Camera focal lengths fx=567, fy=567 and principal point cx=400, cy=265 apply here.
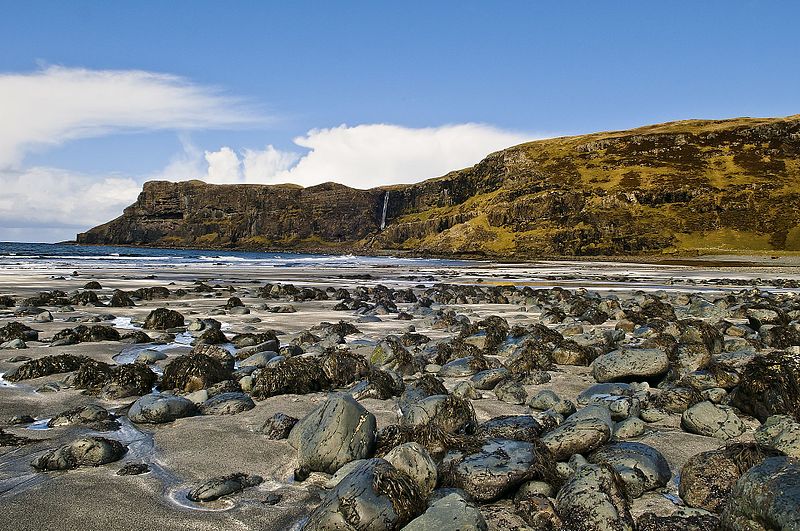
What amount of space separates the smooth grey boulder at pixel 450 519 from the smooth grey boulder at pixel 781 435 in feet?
8.90

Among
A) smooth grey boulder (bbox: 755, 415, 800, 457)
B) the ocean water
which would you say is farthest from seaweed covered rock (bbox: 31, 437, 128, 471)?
the ocean water

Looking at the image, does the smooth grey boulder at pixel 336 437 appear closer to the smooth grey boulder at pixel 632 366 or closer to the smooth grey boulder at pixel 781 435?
the smooth grey boulder at pixel 781 435

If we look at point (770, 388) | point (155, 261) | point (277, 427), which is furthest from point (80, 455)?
point (155, 261)

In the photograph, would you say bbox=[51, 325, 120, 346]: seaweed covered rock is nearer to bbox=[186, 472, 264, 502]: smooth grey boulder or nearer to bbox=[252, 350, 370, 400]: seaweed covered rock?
bbox=[252, 350, 370, 400]: seaweed covered rock

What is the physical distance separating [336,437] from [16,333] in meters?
10.4

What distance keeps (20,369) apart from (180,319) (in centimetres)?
655

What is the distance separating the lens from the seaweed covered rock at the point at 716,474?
443cm

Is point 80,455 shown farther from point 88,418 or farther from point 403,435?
point 403,435

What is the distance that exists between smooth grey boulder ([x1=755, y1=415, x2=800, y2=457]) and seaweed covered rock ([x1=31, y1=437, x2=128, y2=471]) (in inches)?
230

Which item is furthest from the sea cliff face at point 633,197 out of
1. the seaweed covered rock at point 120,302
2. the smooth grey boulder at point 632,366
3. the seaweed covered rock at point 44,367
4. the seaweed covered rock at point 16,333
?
the seaweed covered rock at point 44,367

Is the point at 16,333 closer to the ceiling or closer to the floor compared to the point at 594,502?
closer to the ceiling

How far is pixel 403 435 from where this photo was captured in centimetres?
555

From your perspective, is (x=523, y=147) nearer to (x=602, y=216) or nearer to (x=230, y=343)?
(x=602, y=216)

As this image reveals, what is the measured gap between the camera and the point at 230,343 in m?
12.6
